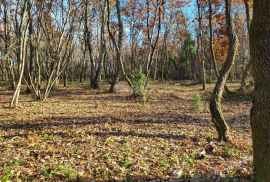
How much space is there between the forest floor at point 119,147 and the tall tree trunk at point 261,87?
1.35 metres

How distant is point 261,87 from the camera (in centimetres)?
469

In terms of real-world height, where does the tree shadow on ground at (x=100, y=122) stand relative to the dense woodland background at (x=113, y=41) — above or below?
below

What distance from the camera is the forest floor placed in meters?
6.11

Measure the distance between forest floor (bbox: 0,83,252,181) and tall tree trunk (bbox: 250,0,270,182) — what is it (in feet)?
4.42

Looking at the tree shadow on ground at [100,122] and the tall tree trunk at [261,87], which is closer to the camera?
the tall tree trunk at [261,87]

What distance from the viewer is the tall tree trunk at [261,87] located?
4523mm

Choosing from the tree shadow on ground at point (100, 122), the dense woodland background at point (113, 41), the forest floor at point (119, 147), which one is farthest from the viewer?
the dense woodland background at point (113, 41)

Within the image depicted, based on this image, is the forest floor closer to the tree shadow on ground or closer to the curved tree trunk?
the tree shadow on ground

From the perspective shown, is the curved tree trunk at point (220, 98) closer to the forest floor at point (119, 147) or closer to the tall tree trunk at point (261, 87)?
the forest floor at point (119, 147)

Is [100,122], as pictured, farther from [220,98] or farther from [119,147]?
[220,98]

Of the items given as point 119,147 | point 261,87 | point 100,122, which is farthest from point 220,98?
point 100,122

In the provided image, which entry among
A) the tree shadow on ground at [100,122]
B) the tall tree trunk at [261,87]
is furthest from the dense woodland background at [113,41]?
the tall tree trunk at [261,87]

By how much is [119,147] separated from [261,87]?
402 cm

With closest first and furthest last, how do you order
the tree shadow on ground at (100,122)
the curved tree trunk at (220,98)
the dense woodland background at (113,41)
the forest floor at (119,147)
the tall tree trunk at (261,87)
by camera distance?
1. the tall tree trunk at (261,87)
2. the forest floor at (119,147)
3. the curved tree trunk at (220,98)
4. the tree shadow on ground at (100,122)
5. the dense woodland background at (113,41)
